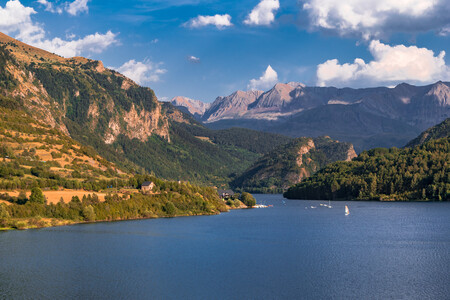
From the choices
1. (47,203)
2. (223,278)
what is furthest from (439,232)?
(47,203)

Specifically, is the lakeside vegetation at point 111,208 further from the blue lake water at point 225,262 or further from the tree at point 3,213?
the blue lake water at point 225,262

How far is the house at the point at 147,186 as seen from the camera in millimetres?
176663

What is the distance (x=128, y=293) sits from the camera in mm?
68812

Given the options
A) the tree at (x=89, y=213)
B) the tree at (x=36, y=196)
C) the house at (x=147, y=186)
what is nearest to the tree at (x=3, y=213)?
the tree at (x=36, y=196)

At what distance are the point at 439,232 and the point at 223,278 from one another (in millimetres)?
76542

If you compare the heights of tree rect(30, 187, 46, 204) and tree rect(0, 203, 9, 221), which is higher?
tree rect(30, 187, 46, 204)

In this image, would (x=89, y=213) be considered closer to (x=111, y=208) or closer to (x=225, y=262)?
(x=111, y=208)

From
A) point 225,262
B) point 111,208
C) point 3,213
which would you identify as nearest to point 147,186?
point 111,208

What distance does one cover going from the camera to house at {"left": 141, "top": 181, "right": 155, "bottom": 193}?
177m

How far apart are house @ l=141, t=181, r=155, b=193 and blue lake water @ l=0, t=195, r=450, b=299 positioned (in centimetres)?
3099

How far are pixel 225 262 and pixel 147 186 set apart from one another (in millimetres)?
92847

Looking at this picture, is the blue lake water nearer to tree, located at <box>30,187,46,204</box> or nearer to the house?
tree, located at <box>30,187,46,204</box>

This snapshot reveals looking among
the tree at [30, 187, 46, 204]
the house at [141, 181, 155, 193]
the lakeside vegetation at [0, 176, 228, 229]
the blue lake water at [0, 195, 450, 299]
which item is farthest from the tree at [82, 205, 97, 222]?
the house at [141, 181, 155, 193]

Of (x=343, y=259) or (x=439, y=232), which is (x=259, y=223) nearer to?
(x=439, y=232)
